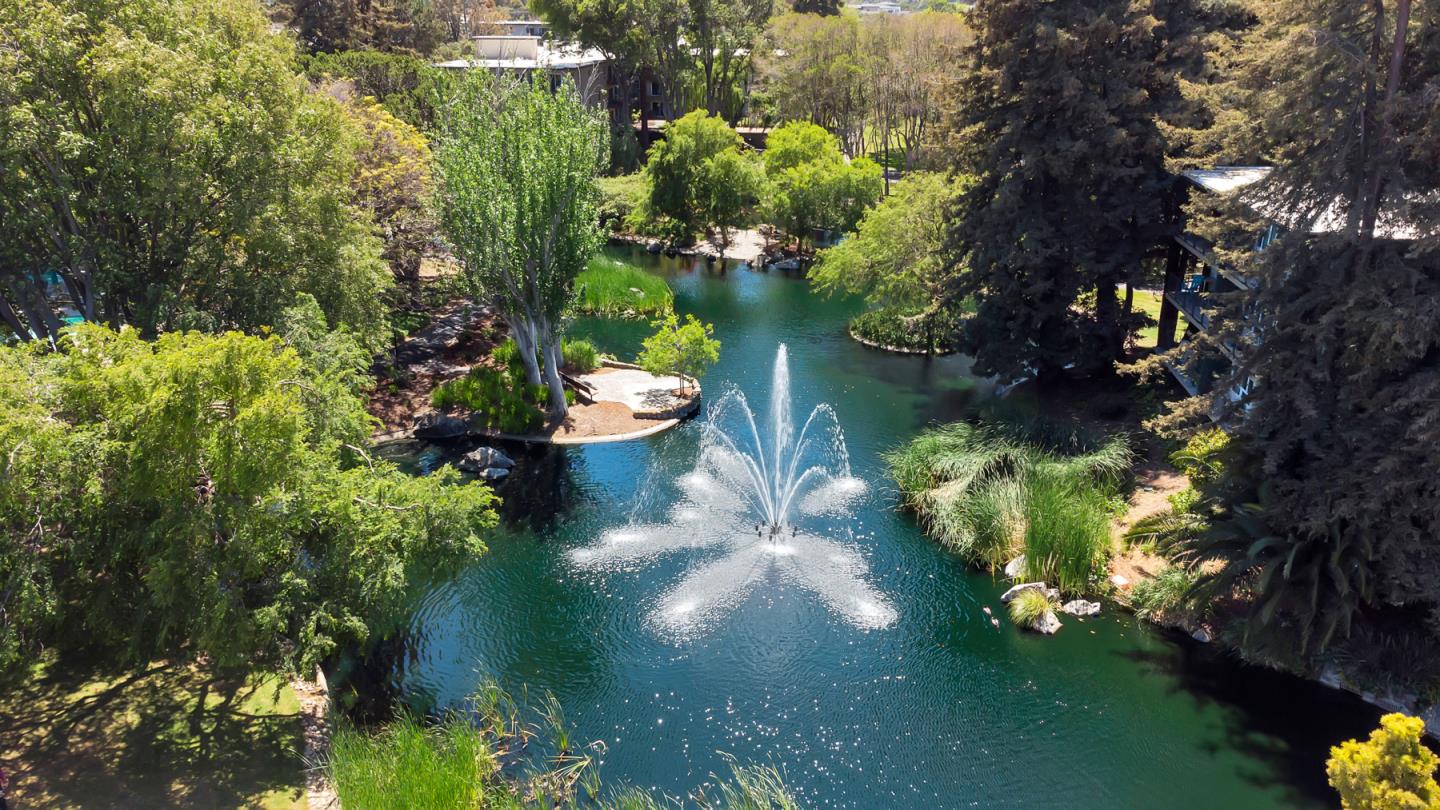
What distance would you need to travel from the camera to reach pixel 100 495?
1242 centimetres

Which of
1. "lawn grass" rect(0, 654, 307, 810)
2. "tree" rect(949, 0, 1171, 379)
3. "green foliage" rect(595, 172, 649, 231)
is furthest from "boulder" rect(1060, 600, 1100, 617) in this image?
"green foliage" rect(595, 172, 649, 231)

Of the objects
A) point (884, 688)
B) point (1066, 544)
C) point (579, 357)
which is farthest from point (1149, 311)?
point (884, 688)

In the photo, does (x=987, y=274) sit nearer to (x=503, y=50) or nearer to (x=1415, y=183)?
(x=1415, y=183)

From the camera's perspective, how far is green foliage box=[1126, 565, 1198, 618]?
18.5 m

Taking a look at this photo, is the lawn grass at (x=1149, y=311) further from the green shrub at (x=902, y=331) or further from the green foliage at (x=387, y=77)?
the green foliage at (x=387, y=77)

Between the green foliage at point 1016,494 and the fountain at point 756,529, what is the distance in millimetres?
2094

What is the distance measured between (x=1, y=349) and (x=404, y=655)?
8678 mm

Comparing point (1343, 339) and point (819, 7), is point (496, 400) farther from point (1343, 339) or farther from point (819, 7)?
point (819, 7)

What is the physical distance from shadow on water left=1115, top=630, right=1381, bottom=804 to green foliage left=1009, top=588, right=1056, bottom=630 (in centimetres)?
162

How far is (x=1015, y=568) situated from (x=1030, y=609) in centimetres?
167

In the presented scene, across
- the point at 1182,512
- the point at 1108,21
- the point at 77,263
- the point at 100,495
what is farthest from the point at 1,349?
the point at 1108,21

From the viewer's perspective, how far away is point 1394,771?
10812 mm

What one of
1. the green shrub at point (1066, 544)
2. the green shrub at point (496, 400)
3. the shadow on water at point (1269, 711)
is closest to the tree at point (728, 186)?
the green shrub at point (496, 400)

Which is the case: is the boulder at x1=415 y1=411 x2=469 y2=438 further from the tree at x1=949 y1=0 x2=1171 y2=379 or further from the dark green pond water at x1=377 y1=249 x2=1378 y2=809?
Result: the tree at x1=949 y1=0 x2=1171 y2=379
